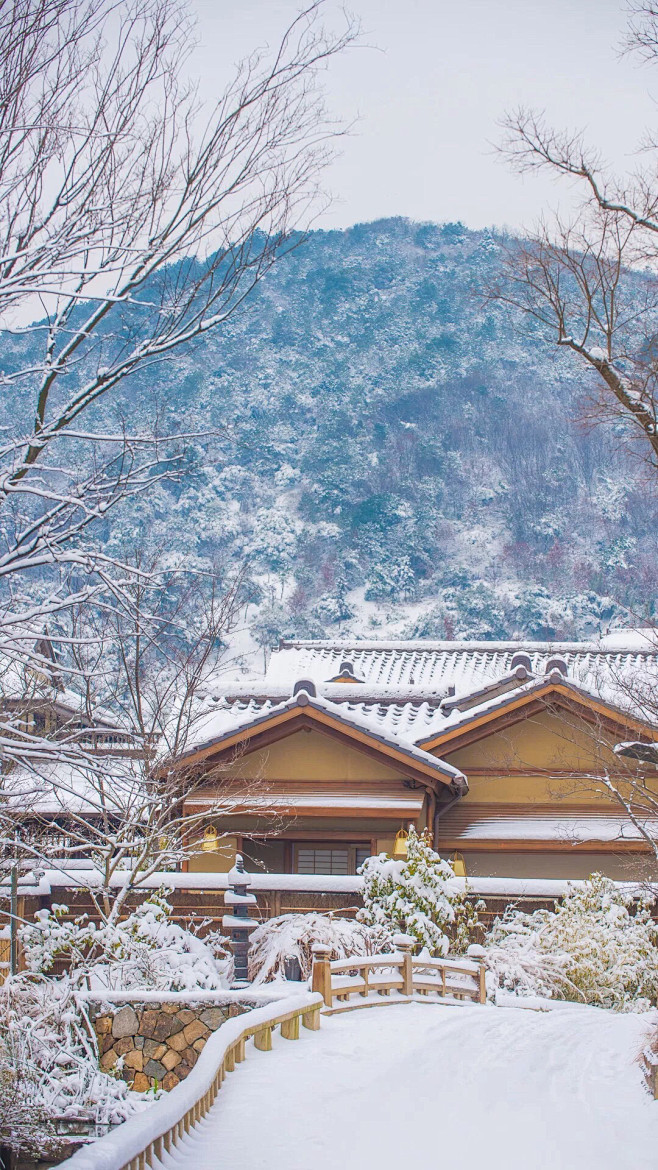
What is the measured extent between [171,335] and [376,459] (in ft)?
379

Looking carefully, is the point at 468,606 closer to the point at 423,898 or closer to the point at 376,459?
the point at 376,459

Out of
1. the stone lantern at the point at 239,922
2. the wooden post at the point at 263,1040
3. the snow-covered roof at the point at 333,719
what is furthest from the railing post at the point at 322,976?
the snow-covered roof at the point at 333,719

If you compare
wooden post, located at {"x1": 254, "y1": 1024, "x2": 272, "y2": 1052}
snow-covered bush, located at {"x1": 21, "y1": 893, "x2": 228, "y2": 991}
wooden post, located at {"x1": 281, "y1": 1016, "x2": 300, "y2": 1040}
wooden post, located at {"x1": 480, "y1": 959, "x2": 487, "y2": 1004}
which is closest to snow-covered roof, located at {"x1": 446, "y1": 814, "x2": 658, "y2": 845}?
wooden post, located at {"x1": 480, "y1": 959, "x2": 487, "y2": 1004}

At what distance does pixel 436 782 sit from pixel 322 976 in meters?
6.68

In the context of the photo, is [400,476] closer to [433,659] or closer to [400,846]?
[433,659]

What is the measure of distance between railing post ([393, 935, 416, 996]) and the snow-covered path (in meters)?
0.94

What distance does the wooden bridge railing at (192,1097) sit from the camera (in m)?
4.95

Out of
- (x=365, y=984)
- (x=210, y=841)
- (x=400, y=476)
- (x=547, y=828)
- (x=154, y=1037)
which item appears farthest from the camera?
(x=400, y=476)

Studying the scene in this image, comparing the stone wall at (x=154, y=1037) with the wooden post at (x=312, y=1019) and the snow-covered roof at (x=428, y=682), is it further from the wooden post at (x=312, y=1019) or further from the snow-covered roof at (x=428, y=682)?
the snow-covered roof at (x=428, y=682)

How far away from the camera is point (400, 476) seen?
120 metres

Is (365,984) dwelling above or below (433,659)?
below

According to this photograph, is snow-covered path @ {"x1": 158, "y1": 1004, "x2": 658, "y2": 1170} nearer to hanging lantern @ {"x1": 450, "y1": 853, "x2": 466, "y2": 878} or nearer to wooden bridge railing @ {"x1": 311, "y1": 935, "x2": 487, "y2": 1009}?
wooden bridge railing @ {"x1": 311, "y1": 935, "x2": 487, "y2": 1009}

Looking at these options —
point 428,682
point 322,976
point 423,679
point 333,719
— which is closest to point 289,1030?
point 322,976

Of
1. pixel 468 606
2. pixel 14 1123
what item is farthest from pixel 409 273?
pixel 14 1123
